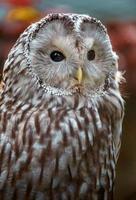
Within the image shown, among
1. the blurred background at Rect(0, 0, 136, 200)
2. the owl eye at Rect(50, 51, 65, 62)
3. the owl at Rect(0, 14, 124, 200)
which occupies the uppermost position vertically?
the blurred background at Rect(0, 0, 136, 200)

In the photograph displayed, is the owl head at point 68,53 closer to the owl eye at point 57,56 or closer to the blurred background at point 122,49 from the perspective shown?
the owl eye at point 57,56

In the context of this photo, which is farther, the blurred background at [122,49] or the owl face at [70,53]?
the blurred background at [122,49]

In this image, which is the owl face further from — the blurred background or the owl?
the blurred background

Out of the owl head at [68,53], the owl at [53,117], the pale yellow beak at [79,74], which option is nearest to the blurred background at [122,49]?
the owl at [53,117]

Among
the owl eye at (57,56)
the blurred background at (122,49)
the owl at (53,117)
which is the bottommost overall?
the owl at (53,117)

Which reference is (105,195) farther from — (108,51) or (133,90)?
(133,90)

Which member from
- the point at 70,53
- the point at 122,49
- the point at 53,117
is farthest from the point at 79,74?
the point at 122,49

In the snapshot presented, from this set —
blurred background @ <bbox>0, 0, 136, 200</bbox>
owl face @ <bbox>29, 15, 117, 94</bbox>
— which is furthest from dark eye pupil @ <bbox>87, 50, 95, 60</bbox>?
blurred background @ <bbox>0, 0, 136, 200</bbox>

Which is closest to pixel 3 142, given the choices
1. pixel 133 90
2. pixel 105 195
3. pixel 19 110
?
pixel 19 110
